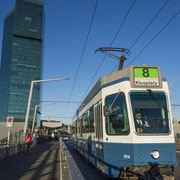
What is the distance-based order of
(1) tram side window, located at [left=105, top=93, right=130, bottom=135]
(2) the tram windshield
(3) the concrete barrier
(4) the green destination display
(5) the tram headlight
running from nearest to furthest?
(5) the tram headlight
(2) the tram windshield
(1) tram side window, located at [left=105, top=93, right=130, bottom=135]
(4) the green destination display
(3) the concrete barrier

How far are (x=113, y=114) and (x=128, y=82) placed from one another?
1.04 meters

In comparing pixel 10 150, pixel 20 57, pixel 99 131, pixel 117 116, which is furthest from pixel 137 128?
pixel 20 57

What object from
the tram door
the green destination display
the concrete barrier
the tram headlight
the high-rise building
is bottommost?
the concrete barrier

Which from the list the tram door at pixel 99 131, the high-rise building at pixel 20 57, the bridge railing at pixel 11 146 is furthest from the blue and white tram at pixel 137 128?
the high-rise building at pixel 20 57

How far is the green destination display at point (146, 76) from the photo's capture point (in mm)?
6781

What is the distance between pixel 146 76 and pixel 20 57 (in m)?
137

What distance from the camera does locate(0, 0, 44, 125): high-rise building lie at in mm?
126788

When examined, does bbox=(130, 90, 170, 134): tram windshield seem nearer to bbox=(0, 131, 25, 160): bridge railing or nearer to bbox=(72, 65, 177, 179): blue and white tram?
bbox=(72, 65, 177, 179): blue and white tram

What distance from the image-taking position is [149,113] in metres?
6.28

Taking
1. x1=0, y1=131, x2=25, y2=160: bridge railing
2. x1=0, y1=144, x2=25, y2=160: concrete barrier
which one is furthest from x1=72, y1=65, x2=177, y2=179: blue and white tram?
x1=0, y1=131, x2=25, y2=160: bridge railing

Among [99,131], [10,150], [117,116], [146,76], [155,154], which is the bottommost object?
[10,150]

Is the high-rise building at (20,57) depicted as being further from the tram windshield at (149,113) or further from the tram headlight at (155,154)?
the tram headlight at (155,154)

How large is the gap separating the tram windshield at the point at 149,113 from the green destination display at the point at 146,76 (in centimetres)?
37

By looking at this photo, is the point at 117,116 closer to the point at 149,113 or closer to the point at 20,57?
the point at 149,113
